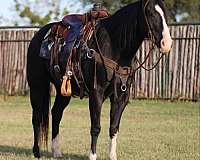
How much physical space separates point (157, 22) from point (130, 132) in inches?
218

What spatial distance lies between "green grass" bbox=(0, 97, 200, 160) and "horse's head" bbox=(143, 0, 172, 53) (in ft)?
7.59

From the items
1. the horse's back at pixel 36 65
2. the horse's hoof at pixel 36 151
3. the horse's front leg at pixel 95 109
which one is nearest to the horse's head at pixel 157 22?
the horse's front leg at pixel 95 109

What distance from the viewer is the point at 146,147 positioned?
10.2 metres

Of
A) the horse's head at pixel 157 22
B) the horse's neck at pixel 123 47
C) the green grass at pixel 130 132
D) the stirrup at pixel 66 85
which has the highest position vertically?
the horse's head at pixel 157 22

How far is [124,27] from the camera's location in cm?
784

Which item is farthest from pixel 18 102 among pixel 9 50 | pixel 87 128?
pixel 87 128

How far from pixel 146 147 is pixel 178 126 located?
138 inches

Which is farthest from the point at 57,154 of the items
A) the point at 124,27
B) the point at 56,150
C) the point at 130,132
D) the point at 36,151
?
the point at 130,132

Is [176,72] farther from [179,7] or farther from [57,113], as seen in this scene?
→ [179,7]

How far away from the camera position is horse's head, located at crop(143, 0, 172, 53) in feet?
23.8

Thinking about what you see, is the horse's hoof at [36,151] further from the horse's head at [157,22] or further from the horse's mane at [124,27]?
the horse's head at [157,22]

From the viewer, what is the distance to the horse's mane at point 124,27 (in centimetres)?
777

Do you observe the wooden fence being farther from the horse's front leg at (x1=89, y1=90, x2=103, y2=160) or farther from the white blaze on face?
the white blaze on face

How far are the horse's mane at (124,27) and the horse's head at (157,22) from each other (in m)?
0.29
